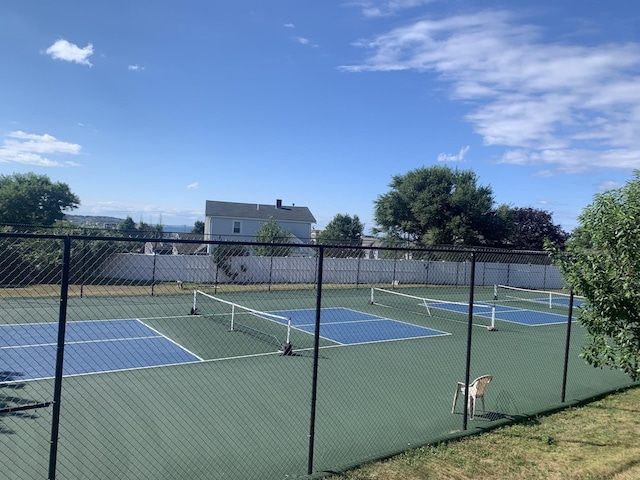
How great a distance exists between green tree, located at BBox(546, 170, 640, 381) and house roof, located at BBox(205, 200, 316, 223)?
136 feet

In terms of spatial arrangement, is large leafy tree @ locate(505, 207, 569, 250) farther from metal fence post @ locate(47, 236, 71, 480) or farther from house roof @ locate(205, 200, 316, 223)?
metal fence post @ locate(47, 236, 71, 480)

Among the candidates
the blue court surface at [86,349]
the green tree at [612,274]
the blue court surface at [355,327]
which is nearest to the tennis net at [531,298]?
the blue court surface at [355,327]

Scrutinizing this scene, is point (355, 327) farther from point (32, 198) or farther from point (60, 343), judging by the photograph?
point (32, 198)

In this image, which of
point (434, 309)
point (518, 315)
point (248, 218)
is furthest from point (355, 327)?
point (248, 218)

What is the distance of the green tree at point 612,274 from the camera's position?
17.6ft

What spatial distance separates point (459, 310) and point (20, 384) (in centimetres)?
1777

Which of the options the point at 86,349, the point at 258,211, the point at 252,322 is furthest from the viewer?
the point at 258,211

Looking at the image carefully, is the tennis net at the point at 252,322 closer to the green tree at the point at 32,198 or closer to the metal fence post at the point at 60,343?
the metal fence post at the point at 60,343

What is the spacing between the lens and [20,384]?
8812mm

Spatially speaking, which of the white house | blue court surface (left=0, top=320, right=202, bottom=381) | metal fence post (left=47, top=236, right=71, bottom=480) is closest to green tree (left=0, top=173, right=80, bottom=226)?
the white house

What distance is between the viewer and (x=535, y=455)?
6090mm

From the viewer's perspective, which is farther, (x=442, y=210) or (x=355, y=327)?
(x=442, y=210)

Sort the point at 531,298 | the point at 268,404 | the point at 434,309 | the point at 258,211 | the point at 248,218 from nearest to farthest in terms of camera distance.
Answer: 1. the point at 268,404
2. the point at 434,309
3. the point at 531,298
4. the point at 248,218
5. the point at 258,211

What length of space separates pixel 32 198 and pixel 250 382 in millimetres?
39598
